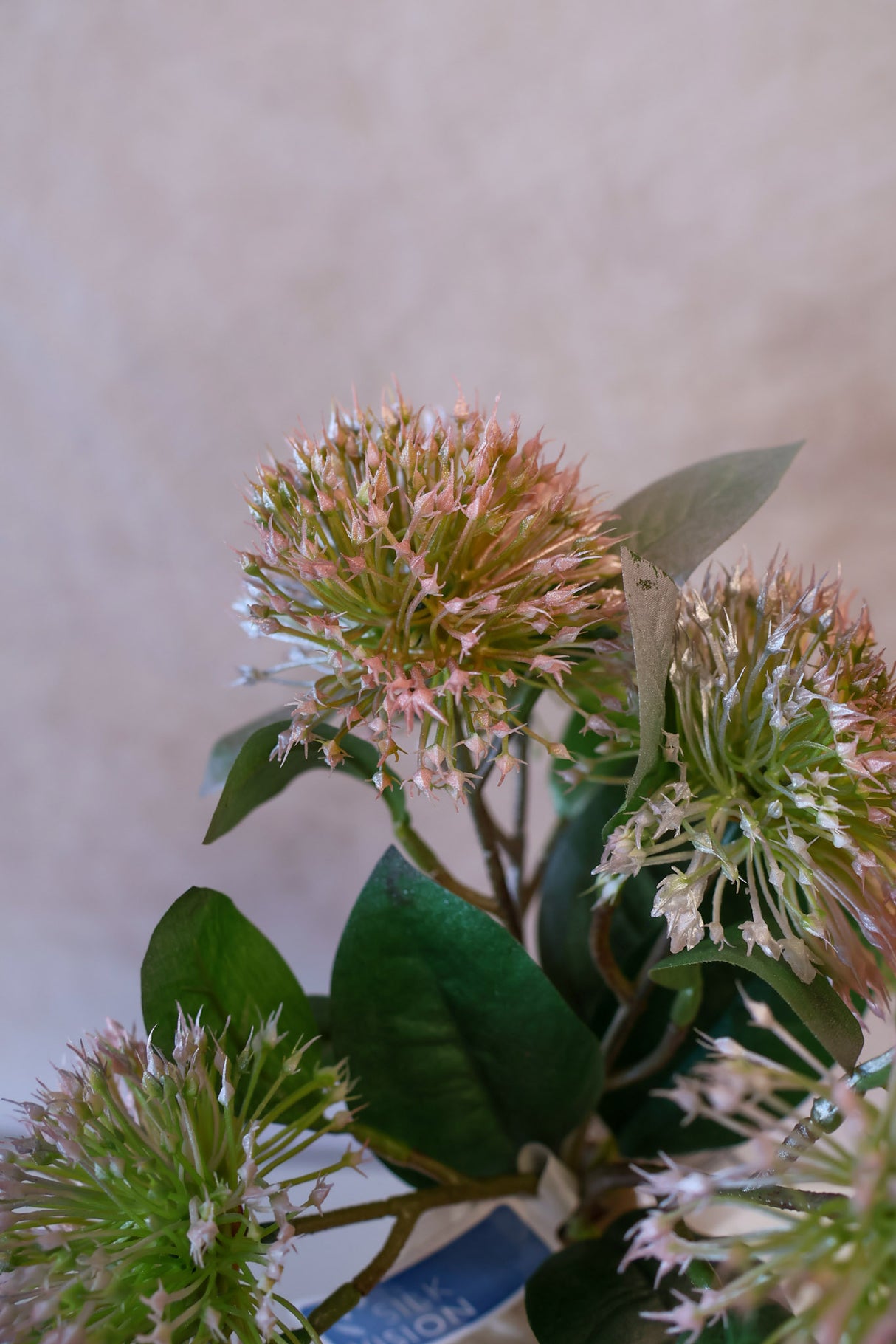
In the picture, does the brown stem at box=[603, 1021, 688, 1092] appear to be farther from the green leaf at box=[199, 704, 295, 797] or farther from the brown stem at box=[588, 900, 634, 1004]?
the green leaf at box=[199, 704, 295, 797]

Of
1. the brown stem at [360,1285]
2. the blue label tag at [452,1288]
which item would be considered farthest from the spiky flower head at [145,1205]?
the blue label tag at [452,1288]

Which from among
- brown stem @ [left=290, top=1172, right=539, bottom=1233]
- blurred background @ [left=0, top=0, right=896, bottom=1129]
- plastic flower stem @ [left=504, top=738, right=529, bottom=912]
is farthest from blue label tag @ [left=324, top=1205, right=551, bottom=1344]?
blurred background @ [left=0, top=0, right=896, bottom=1129]

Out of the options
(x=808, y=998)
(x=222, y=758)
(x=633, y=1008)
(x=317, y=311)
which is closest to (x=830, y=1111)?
(x=808, y=998)

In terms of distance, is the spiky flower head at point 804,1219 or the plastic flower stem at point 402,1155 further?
the plastic flower stem at point 402,1155

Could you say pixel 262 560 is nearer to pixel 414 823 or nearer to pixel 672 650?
pixel 672 650

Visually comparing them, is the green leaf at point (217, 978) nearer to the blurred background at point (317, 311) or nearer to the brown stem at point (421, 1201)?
the brown stem at point (421, 1201)

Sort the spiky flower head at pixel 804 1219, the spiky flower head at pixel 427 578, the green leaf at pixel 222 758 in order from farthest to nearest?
the green leaf at pixel 222 758 < the spiky flower head at pixel 427 578 < the spiky flower head at pixel 804 1219
